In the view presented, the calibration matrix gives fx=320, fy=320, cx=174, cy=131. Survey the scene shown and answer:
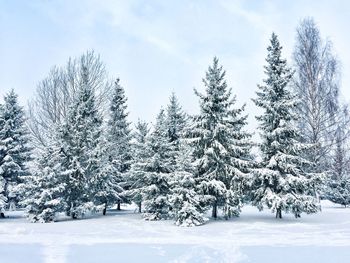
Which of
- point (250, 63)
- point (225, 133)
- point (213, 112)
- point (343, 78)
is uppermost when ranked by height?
point (250, 63)

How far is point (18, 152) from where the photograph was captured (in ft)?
80.8

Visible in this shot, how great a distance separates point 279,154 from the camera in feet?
62.2

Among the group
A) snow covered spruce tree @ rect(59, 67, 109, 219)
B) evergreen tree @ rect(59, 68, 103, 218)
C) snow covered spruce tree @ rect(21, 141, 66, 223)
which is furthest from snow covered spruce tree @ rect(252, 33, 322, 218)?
snow covered spruce tree @ rect(21, 141, 66, 223)

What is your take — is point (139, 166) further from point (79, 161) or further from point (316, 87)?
point (316, 87)

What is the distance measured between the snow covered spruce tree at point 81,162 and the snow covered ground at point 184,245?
5.69m

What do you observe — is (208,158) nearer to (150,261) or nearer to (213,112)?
(213,112)

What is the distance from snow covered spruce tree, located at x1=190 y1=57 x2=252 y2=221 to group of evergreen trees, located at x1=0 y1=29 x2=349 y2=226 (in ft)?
0.21

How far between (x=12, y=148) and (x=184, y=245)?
1837 centimetres

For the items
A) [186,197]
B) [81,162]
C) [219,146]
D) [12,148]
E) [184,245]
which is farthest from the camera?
[12,148]

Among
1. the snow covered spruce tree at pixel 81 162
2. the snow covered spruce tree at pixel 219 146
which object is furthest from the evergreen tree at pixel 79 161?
the snow covered spruce tree at pixel 219 146

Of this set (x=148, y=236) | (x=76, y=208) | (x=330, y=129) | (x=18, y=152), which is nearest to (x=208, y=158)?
(x=148, y=236)

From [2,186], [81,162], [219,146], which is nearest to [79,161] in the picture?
[81,162]

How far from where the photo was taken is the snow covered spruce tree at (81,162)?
21.4 meters

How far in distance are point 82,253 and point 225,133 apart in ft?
41.3
